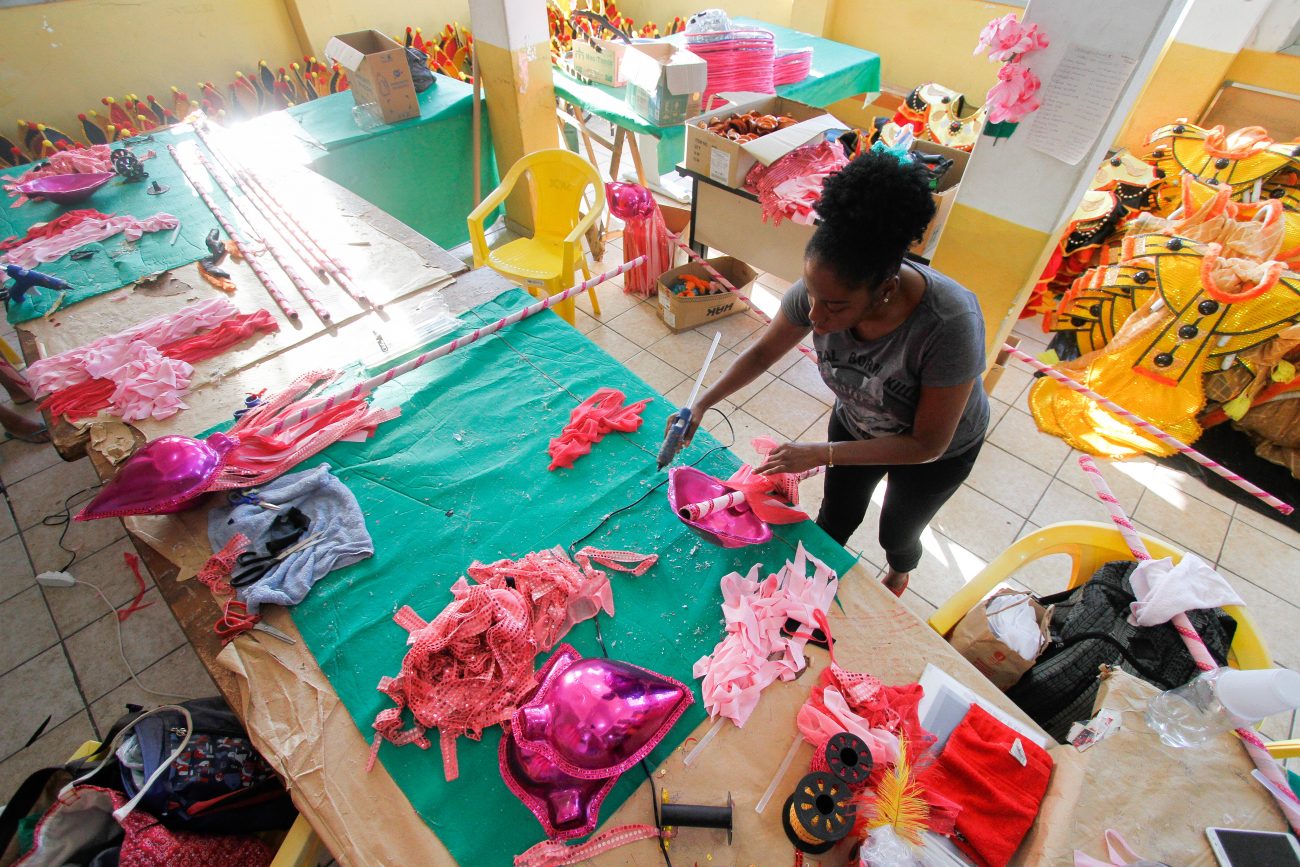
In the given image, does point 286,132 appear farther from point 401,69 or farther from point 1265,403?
point 1265,403

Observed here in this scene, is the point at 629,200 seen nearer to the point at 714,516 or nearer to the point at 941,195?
the point at 941,195

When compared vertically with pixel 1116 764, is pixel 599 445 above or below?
below

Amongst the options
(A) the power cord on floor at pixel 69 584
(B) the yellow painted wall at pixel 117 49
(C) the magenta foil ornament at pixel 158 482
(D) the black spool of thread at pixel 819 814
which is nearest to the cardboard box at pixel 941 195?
(D) the black spool of thread at pixel 819 814

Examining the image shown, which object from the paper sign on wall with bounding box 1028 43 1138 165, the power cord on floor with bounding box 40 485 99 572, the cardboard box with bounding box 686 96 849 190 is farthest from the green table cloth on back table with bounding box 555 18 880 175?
the power cord on floor with bounding box 40 485 99 572

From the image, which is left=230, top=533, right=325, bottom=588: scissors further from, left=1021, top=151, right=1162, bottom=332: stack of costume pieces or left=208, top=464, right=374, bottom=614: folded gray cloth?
left=1021, top=151, right=1162, bottom=332: stack of costume pieces

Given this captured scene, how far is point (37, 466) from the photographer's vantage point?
131 inches

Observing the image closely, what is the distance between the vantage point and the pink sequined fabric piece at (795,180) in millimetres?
3385

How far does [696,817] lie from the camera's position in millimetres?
1272

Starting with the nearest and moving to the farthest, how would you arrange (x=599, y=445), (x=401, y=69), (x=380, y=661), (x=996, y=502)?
(x=380, y=661)
(x=599, y=445)
(x=996, y=502)
(x=401, y=69)

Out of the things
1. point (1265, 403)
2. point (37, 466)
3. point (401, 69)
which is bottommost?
point (37, 466)

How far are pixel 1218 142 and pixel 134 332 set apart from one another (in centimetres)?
686

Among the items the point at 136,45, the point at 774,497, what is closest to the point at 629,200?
the point at 774,497

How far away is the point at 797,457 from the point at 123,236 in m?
3.85

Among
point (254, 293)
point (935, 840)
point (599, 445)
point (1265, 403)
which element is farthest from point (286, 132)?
point (1265, 403)
